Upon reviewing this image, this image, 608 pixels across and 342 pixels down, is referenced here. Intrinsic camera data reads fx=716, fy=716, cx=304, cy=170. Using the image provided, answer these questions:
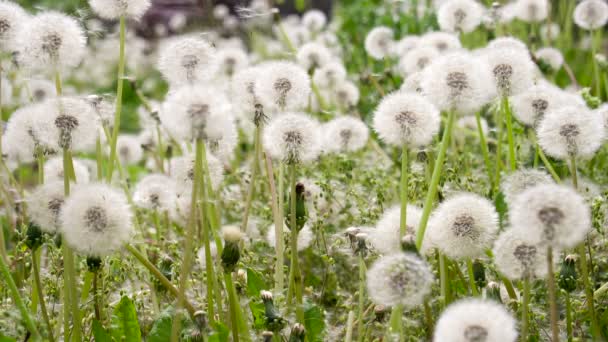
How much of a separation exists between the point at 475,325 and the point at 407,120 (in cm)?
54

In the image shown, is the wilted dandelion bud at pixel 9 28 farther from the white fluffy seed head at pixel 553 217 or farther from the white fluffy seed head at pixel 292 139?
the white fluffy seed head at pixel 553 217

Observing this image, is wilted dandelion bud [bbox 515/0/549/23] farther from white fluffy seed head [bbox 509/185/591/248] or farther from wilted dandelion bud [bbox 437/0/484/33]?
white fluffy seed head [bbox 509/185/591/248]

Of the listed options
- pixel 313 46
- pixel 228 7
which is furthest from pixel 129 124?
pixel 313 46

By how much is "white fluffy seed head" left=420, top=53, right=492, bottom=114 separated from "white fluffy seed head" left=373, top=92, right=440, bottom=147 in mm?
45

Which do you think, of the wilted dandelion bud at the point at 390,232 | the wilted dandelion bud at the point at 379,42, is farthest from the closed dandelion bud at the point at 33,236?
the wilted dandelion bud at the point at 379,42

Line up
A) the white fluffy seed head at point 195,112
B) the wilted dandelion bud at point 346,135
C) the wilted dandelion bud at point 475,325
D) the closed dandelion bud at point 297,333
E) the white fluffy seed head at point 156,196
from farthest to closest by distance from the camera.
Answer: the wilted dandelion bud at point 346,135 → the white fluffy seed head at point 156,196 → the closed dandelion bud at point 297,333 → the white fluffy seed head at point 195,112 → the wilted dandelion bud at point 475,325

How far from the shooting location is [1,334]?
5.17 feet

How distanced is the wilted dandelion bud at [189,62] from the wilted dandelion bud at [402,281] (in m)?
0.68

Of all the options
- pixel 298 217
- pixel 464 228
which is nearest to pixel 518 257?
pixel 464 228

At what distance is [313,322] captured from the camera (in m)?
1.76

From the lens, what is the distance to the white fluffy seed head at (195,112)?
1.31m

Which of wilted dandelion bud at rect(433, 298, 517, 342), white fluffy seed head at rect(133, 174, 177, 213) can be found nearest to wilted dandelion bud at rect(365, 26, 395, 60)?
white fluffy seed head at rect(133, 174, 177, 213)

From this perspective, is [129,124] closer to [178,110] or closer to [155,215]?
[155,215]

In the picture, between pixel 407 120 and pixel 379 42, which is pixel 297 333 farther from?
pixel 379 42
